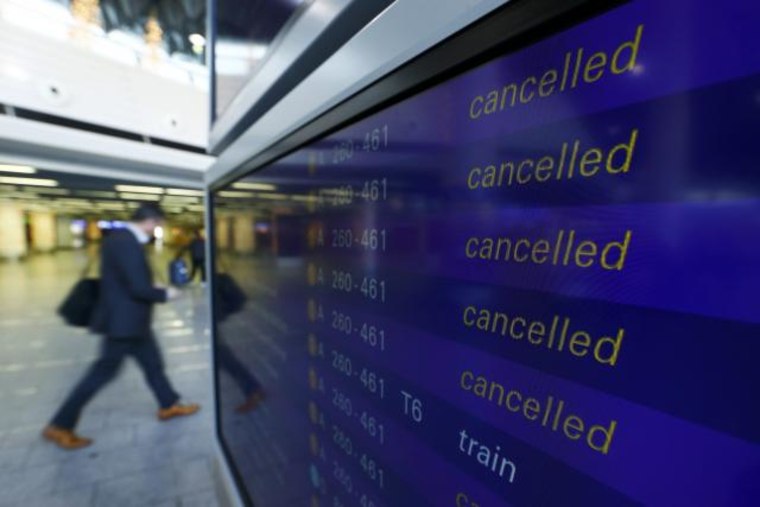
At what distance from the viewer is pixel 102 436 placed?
10.7 feet

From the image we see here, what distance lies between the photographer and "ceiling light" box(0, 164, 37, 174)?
8562 mm

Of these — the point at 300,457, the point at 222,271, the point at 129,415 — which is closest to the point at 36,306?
the point at 129,415

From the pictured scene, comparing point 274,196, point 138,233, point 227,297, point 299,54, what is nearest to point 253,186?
point 274,196

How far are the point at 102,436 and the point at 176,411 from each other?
557mm

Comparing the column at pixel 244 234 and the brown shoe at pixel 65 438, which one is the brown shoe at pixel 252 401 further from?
the brown shoe at pixel 65 438

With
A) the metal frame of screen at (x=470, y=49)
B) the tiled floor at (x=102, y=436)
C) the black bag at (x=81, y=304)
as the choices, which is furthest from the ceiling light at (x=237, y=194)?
the black bag at (x=81, y=304)

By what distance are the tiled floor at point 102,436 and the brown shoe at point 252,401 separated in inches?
45.7

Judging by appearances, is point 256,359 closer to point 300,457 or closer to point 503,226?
point 300,457

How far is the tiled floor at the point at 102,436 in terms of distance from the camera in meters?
2.57

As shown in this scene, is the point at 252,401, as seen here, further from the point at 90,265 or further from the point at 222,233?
the point at 90,265

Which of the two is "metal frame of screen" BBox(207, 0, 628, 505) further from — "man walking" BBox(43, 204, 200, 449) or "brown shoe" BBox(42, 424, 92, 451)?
"brown shoe" BBox(42, 424, 92, 451)

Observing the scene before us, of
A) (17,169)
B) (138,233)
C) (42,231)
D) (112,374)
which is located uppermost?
(17,169)

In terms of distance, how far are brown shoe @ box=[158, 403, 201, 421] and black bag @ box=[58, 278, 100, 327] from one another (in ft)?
→ 3.31

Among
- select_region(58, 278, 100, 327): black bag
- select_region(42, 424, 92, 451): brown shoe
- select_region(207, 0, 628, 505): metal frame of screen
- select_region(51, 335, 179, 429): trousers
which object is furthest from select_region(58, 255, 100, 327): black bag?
select_region(207, 0, 628, 505): metal frame of screen
